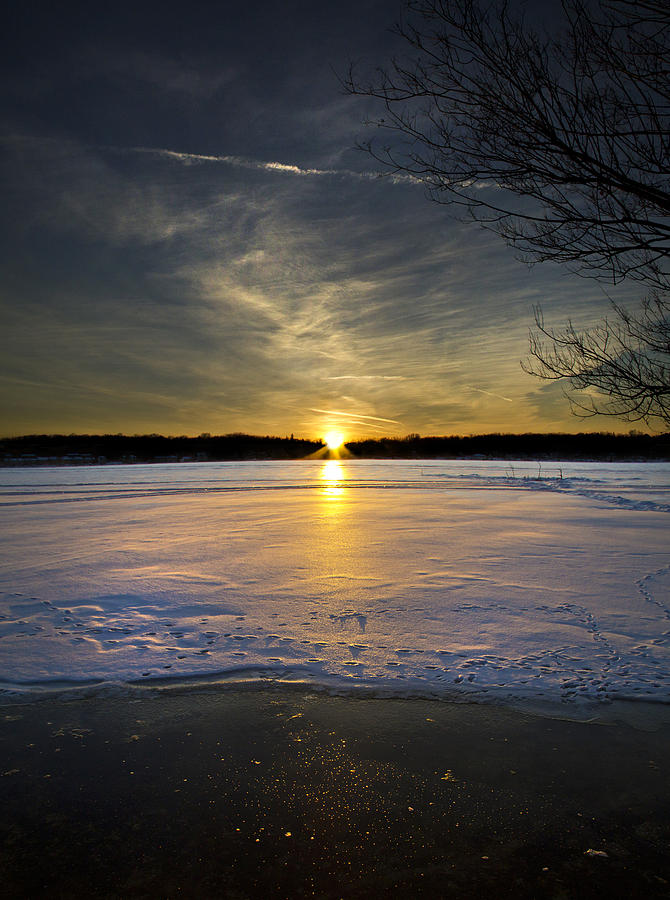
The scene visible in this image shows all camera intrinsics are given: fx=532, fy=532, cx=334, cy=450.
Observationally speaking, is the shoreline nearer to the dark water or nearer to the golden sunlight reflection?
the dark water

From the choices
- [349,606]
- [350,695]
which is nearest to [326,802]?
[350,695]

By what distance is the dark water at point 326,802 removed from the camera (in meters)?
1.93

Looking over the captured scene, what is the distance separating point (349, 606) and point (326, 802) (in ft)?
9.35

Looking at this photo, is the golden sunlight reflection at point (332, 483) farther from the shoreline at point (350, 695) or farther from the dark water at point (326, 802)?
the dark water at point (326, 802)

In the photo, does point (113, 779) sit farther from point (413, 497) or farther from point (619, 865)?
point (413, 497)

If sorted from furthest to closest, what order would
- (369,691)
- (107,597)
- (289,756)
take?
1. (107,597)
2. (369,691)
3. (289,756)

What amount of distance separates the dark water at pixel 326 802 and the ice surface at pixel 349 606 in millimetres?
545

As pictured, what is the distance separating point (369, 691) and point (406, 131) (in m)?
4.02

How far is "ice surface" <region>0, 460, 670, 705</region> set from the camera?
12.4 feet

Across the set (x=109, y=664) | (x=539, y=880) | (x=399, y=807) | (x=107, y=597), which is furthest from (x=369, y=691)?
(x=107, y=597)

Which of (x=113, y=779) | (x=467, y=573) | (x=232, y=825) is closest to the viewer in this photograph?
(x=232, y=825)

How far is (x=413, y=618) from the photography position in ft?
15.9

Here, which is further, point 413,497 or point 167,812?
point 413,497

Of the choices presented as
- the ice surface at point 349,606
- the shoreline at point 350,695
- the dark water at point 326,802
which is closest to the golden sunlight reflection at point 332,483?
the ice surface at point 349,606
